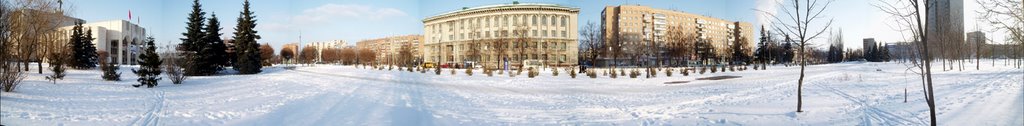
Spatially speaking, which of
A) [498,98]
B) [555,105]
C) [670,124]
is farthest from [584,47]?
[670,124]

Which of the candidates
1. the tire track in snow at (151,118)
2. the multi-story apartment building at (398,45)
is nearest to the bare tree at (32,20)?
the multi-story apartment building at (398,45)

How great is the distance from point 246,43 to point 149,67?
39.9 feet

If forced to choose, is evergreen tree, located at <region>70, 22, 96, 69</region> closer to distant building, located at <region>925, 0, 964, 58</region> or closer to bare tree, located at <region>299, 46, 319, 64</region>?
bare tree, located at <region>299, 46, 319, 64</region>

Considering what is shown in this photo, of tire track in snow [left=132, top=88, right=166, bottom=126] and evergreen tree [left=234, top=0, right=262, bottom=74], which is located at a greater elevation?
evergreen tree [left=234, top=0, right=262, bottom=74]

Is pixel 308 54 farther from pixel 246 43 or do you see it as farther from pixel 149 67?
pixel 149 67

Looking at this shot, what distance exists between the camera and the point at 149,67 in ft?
40.7

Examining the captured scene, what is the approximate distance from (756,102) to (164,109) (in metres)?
7.66

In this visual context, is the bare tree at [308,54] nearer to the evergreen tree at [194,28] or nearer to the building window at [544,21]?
the evergreen tree at [194,28]

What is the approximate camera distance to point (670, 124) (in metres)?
5.29

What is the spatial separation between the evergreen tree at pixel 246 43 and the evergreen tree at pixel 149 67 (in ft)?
33.5

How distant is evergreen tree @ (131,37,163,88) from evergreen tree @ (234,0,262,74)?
1022 centimetres

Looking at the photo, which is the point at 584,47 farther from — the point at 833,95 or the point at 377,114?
the point at 377,114

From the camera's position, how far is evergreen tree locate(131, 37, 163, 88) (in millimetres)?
12109

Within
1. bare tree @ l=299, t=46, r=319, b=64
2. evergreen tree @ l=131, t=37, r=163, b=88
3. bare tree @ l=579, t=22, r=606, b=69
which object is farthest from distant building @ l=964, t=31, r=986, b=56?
bare tree @ l=299, t=46, r=319, b=64
